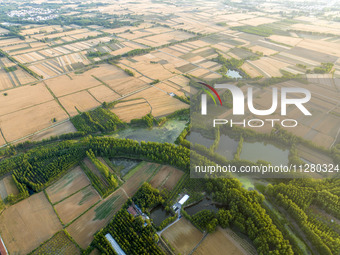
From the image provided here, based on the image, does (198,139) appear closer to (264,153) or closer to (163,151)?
(163,151)

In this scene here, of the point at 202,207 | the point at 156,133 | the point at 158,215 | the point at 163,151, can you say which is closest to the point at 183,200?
the point at 202,207

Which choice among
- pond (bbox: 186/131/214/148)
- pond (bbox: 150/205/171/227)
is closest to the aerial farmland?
pond (bbox: 150/205/171/227)

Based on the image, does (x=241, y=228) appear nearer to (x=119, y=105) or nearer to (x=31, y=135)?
(x=119, y=105)

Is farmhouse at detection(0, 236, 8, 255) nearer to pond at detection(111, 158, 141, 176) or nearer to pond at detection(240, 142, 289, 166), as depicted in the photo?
pond at detection(111, 158, 141, 176)

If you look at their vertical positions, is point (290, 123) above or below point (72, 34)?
below

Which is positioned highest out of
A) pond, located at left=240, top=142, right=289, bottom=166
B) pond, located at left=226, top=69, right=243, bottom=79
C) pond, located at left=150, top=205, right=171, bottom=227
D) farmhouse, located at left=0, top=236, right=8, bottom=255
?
farmhouse, located at left=0, top=236, right=8, bottom=255

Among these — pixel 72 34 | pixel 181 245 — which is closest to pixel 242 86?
pixel 181 245
